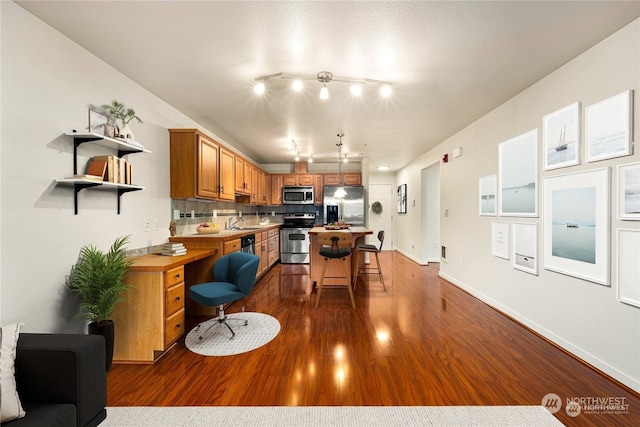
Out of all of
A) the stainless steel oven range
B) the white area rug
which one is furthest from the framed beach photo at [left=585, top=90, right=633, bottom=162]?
the stainless steel oven range

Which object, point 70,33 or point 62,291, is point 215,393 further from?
point 70,33

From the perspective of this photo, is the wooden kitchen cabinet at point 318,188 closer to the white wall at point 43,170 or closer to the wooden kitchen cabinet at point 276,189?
the wooden kitchen cabinet at point 276,189

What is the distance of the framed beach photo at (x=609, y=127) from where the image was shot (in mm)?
2020

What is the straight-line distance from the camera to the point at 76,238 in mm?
2240

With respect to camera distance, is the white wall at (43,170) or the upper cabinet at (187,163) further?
the upper cabinet at (187,163)

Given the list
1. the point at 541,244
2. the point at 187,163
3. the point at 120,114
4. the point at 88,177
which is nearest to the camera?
the point at 88,177

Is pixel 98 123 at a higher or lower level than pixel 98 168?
higher

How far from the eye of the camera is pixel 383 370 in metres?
2.22

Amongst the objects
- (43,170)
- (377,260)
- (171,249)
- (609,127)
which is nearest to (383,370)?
(171,249)

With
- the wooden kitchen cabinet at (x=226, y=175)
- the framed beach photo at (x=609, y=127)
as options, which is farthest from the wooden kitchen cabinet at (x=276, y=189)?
the framed beach photo at (x=609, y=127)

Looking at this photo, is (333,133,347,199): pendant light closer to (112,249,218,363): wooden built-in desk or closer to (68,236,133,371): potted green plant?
(112,249,218,363): wooden built-in desk

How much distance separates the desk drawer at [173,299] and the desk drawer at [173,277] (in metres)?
0.04

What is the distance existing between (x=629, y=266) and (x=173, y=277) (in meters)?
3.65

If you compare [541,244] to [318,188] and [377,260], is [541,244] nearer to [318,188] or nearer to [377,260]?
[377,260]
